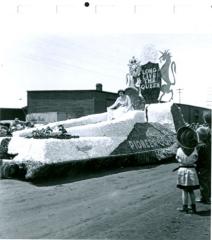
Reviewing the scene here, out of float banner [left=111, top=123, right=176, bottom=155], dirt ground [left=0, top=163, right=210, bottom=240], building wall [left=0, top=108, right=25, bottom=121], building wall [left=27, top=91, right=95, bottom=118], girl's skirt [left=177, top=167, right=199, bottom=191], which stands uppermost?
building wall [left=27, top=91, right=95, bottom=118]

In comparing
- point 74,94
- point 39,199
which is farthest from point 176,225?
point 74,94

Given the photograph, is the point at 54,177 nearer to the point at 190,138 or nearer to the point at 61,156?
the point at 61,156

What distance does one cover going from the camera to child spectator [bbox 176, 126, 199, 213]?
6301 mm

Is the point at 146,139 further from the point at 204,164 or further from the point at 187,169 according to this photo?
the point at 187,169

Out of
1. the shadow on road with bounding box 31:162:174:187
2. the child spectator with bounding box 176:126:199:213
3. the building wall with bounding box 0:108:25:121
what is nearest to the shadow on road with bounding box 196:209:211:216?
the child spectator with bounding box 176:126:199:213

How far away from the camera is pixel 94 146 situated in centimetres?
1045

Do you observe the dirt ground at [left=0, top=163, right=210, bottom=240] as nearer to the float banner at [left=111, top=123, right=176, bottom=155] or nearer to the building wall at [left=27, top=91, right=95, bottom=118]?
the float banner at [left=111, top=123, right=176, bottom=155]

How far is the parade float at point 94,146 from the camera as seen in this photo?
362 inches

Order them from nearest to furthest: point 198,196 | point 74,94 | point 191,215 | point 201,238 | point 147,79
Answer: point 201,238, point 191,215, point 198,196, point 147,79, point 74,94

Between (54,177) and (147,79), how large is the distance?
11.1 m

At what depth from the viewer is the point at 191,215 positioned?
20.3 feet

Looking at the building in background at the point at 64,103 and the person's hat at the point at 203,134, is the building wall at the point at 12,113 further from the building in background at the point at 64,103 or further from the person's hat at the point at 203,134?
the person's hat at the point at 203,134

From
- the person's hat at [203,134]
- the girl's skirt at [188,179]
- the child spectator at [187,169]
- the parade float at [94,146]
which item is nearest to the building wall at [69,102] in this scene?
the parade float at [94,146]

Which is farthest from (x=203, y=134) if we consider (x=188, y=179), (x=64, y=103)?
(x=64, y=103)
